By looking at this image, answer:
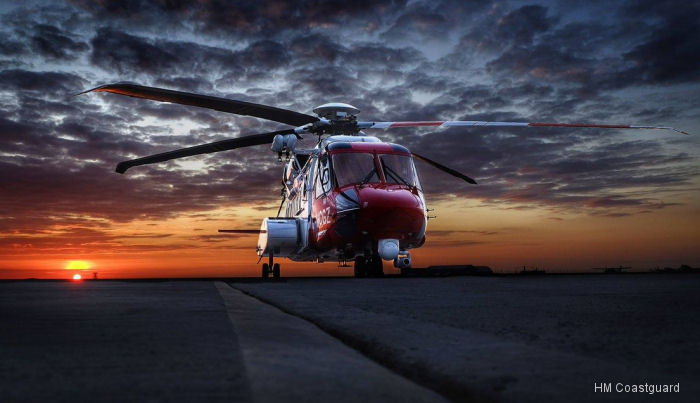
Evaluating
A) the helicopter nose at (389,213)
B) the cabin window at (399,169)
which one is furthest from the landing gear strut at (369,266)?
the cabin window at (399,169)

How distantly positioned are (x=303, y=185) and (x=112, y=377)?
51.7 ft

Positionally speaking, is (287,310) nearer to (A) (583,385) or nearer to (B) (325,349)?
(B) (325,349)

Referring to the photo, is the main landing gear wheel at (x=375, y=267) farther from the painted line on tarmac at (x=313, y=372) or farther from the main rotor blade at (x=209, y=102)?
the painted line on tarmac at (x=313, y=372)

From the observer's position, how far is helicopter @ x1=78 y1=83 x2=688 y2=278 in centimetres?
1460

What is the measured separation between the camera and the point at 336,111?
1903 cm

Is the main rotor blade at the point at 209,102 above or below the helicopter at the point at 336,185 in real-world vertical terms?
above

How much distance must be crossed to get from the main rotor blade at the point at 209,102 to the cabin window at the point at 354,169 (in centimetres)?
344

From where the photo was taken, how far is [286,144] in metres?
18.0

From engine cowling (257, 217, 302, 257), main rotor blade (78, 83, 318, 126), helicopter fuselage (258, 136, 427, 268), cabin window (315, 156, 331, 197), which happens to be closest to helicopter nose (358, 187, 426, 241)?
helicopter fuselage (258, 136, 427, 268)

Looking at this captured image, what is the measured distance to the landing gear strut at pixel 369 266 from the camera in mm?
15234

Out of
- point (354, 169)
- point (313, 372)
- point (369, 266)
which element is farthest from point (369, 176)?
point (313, 372)

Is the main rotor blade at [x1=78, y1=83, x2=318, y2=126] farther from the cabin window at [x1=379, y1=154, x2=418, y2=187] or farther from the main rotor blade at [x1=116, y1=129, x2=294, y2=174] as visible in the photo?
the cabin window at [x1=379, y1=154, x2=418, y2=187]

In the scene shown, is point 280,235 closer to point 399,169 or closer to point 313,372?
point 399,169

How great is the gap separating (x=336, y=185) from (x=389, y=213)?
5.91 feet
